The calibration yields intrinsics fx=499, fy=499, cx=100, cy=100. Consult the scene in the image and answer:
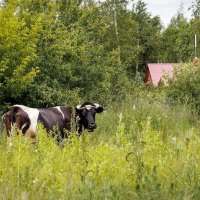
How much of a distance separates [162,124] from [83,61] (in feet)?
22.3

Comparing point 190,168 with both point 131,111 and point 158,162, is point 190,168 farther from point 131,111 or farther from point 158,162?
point 131,111

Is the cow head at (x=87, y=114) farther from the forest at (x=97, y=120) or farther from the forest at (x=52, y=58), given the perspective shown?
the forest at (x=52, y=58)

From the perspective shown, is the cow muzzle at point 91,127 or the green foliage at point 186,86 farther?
the green foliage at point 186,86

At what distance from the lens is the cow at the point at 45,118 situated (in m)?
9.30

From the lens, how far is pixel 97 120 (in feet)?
42.3

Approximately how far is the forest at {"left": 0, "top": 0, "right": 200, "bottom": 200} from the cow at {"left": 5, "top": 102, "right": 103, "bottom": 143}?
1.30ft

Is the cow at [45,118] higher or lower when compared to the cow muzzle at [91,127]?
higher

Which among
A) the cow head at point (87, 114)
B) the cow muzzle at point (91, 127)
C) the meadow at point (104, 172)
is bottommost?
the cow muzzle at point (91, 127)

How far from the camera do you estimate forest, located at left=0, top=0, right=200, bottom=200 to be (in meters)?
4.52

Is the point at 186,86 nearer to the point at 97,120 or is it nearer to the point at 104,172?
the point at 97,120

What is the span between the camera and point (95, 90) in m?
18.7

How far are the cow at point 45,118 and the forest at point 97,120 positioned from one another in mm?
396

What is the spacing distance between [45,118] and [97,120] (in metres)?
3.19

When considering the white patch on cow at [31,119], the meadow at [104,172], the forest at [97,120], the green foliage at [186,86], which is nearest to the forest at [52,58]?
the forest at [97,120]
